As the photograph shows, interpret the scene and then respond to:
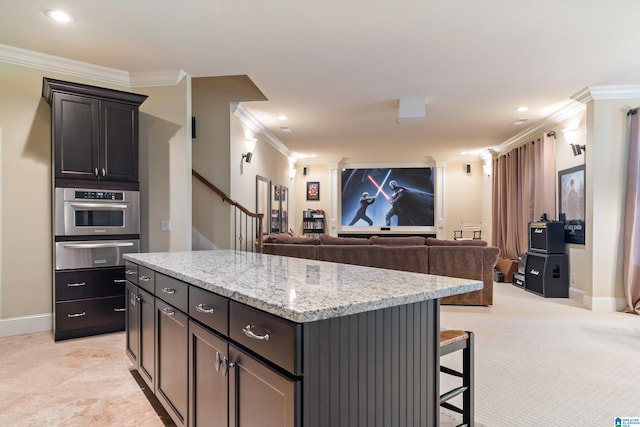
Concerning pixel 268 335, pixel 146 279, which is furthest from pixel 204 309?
pixel 146 279

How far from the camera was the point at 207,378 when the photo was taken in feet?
5.08

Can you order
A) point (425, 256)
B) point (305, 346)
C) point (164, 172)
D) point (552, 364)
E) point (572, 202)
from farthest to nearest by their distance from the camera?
point (572, 202) < point (425, 256) < point (164, 172) < point (552, 364) < point (305, 346)

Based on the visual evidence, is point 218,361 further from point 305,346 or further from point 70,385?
point 70,385

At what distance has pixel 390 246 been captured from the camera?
504 cm

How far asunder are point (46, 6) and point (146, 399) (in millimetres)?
2897

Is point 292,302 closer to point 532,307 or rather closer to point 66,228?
point 66,228

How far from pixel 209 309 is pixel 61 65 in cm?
365

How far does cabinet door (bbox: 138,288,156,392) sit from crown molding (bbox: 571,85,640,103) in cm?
525

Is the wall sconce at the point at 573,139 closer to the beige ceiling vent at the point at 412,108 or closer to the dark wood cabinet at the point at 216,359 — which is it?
the beige ceiling vent at the point at 412,108

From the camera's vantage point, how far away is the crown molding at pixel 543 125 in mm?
5305

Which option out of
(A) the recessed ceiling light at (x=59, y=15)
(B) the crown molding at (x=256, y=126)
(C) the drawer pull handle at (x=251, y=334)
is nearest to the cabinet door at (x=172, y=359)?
(C) the drawer pull handle at (x=251, y=334)

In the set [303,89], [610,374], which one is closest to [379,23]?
[303,89]

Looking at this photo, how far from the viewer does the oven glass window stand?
3494mm

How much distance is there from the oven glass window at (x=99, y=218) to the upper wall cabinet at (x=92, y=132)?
1.02ft
